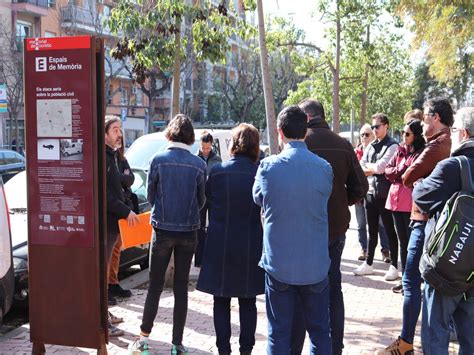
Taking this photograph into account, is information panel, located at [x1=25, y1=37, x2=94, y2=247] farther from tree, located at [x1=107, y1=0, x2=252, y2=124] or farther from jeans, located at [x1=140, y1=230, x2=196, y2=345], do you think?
tree, located at [x1=107, y1=0, x2=252, y2=124]

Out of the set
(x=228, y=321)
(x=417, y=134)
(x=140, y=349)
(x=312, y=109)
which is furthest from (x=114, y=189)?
(x=417, y=134)

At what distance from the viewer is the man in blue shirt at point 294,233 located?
3764 millimetres

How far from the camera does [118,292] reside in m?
6.98

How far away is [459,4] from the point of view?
30.5 ft

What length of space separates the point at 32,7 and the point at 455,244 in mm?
39160

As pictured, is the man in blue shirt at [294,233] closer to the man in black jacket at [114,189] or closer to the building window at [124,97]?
the man in black jacket at [114,189]

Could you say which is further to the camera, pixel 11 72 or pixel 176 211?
pixel 11 72

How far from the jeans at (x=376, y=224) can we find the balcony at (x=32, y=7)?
35.3 m

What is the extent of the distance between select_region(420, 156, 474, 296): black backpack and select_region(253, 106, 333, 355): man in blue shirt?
0.69 meters

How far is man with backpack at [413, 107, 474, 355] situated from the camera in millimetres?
3625

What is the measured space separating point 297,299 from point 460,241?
1.16 m

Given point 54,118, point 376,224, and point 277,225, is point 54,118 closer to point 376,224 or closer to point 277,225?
point 277,225

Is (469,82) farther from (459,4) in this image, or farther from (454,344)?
(454,344)

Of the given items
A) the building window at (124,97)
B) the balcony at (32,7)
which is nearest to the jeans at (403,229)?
the balcony at (32,7)
